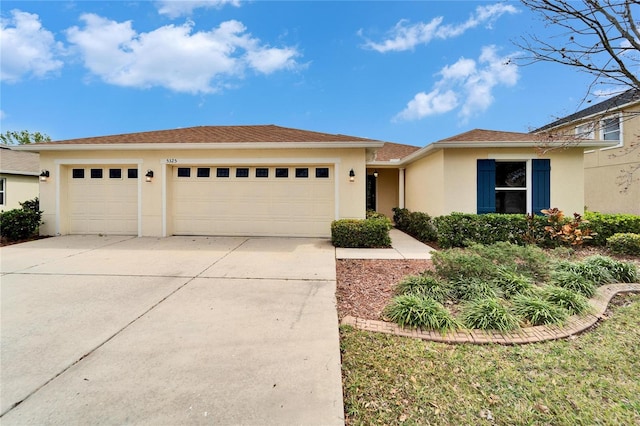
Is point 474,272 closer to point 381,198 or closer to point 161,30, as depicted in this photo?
point 381,198

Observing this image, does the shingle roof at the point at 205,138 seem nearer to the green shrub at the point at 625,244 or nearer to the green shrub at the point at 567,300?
the green shrub at the point at 567,300

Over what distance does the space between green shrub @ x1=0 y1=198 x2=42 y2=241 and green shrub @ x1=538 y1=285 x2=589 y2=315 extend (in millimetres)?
13027

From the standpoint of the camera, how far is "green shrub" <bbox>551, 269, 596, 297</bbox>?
4109 mm

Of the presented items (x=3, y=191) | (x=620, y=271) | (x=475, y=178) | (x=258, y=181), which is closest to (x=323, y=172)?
(x=258, y=181)

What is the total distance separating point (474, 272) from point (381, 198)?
395 inches

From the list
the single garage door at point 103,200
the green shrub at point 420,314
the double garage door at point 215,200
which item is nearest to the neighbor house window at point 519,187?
the double garage door at point 215,200

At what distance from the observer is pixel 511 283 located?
410cm

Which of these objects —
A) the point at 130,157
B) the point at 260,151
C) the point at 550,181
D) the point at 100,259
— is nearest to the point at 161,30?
the point at 130,157

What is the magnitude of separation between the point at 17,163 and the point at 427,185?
61.4 ft

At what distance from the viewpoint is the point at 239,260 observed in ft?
19.9

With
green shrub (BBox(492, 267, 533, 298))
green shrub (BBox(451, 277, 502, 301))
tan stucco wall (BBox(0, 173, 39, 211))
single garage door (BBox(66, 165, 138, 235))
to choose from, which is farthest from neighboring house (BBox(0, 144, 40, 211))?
green shrub (BBox(492, 267, 533, 298))

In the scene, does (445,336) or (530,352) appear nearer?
(530,352)

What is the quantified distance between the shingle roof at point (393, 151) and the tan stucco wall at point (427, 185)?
128cm

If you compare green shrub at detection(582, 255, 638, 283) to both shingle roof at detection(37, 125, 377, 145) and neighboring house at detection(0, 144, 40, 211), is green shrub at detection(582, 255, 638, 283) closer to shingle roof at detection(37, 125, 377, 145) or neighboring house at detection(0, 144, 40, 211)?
shingle roof at detection(37, 125, 377, 145)
